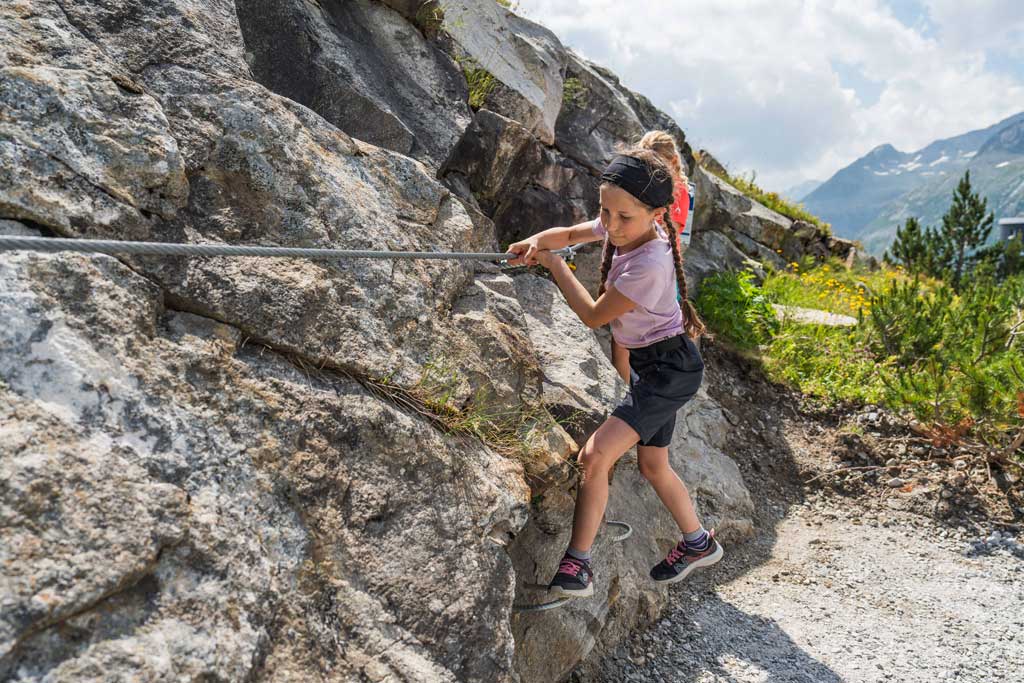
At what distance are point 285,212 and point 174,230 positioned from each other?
48 centimetres

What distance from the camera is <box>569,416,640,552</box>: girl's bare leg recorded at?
11.5 feet

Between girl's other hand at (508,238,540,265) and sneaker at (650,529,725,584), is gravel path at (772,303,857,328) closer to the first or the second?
sneaker at (650,529,725,584)

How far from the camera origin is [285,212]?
2.93 metres

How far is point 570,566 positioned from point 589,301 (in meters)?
1.37

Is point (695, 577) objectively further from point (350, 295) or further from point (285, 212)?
point (285, 212)

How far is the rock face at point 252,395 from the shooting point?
183 cm

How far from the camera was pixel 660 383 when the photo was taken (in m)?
3.55

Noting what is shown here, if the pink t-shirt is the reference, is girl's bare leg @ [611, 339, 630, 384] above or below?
below

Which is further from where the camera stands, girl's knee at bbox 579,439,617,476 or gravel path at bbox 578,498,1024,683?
gravel path at bbox 578,498,1024,683

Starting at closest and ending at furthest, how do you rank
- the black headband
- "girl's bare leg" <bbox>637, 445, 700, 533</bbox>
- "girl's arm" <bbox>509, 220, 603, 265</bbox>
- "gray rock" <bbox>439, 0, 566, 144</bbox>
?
the black headband, "girl's arm" <bbox>509, 220, 603, 265</bbox>, "girl's bare leg" <bbox>637, 445, 700, 533</bbox>, "gray rock" <bbox>439, 0, 566, 144</bbox>

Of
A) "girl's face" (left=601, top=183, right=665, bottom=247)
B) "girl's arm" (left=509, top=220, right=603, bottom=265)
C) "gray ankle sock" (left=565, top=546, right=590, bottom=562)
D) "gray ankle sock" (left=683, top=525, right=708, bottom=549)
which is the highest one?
"girl's face" (left=601, top=183, right=665, bottom=247)

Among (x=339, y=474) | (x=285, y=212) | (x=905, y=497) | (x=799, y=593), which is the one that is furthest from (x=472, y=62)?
(x=905, y=497)

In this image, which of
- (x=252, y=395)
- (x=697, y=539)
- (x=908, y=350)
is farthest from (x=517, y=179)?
(x=908, y=350)

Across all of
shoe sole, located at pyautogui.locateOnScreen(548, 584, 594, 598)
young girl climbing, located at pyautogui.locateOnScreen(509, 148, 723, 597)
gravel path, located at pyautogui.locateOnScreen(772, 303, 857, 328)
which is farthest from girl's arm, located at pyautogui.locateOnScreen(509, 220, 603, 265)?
gravel path, located at pyautogui.locateOnScreen(772, 303, 857, 328)
